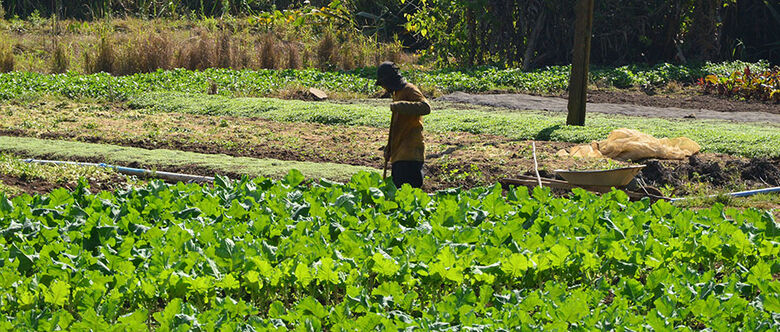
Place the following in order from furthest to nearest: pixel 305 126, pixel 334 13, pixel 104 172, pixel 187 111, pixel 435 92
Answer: pixel 334 13
pixel 435 92
pixel 187 111
pixel 305 126
pixel 104 172

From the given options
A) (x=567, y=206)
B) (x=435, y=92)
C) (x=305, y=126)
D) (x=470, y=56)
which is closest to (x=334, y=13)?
(x=470, y=56)

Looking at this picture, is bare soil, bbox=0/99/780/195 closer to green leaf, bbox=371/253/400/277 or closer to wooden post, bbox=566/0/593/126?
wooden post, bbox=566/0/593/126

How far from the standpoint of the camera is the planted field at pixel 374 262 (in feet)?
14.9

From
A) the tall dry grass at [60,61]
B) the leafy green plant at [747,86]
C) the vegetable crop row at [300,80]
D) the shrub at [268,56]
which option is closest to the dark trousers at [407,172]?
the vegetable crop row at [300,80]

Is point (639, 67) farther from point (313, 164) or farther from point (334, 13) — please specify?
point (313, 164)

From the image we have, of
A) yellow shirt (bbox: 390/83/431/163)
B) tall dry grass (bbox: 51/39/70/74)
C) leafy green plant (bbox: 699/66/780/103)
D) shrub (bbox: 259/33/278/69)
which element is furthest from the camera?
shrub (bbox: 259/33/278/69)

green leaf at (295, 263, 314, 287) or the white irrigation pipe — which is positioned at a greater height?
green leaf at (295, 263, 314, 287)

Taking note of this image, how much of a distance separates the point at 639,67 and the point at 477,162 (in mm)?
10858

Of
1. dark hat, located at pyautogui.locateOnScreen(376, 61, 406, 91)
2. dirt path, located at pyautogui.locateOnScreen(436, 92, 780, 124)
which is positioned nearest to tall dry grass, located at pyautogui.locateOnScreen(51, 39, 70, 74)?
dirt path, located at pyautogui.locateOnScreen(436, 92, 780, 124)

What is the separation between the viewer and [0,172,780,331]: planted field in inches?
179

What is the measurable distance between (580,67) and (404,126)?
17.0ft

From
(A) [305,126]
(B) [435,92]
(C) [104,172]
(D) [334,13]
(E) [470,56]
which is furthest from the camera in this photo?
(D) [334,13]

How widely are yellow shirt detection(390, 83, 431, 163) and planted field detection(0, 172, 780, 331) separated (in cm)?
110

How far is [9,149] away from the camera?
11.6 meters
